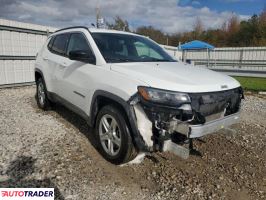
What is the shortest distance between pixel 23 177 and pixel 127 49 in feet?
8.24

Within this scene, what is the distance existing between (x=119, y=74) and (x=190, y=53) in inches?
832

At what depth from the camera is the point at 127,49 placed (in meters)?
4.46

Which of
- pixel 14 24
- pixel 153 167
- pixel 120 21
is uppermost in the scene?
pixel 120 21

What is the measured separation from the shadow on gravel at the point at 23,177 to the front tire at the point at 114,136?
33.9 inches

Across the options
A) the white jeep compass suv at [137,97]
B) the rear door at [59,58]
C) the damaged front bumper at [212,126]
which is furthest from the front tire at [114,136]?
the rear door at [59,58]

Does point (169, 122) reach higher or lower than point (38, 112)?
higher

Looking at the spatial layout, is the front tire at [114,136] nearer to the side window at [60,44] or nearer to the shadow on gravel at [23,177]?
the shadow on gravel at [23,177]

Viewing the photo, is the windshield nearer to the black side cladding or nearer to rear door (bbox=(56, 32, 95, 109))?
rear door (bbox=(56, 32, 95, 109))

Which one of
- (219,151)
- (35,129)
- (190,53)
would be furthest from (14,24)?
(190,53)

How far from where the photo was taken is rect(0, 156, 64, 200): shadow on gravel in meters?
3.09

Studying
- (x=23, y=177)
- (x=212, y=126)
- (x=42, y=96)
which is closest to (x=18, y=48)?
(x=42, y=96)

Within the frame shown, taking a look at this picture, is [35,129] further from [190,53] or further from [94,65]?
[190,53]

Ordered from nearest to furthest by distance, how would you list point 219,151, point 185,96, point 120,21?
point 185,96 → point 219,151 → point 120,21

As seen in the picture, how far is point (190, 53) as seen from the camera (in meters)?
23.5
